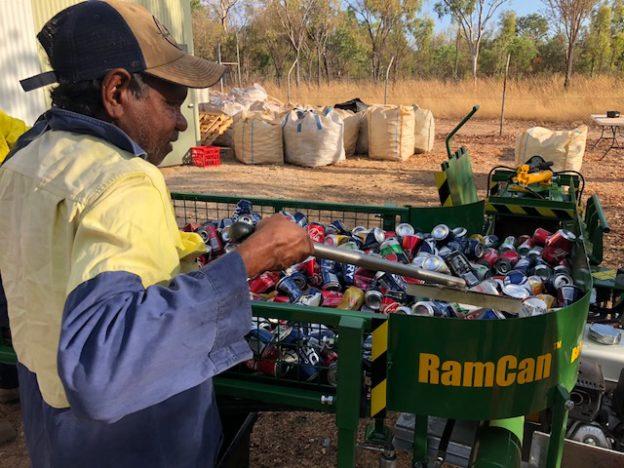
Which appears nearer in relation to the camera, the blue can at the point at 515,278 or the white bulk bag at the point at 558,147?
the blue can at the point at 515,278

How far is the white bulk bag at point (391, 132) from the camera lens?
1066 cm

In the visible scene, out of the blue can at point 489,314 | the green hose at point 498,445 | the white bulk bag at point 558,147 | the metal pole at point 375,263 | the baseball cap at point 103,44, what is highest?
the baseball cap at point 103,44

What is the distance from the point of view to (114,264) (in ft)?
3.05

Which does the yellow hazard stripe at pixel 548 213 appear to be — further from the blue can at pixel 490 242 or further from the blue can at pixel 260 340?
the blue can at pixel 260 340

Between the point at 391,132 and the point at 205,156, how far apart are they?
3539 millimetres

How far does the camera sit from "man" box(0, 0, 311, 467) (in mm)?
902

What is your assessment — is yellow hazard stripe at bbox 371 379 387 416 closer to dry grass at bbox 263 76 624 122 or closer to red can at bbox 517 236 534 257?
red can at bbox 517 236 534 257

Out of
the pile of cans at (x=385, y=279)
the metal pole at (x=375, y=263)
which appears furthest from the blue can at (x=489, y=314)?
the metal pole at (x=375, y=263)

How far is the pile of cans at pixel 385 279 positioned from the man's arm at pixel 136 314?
71 centimetres

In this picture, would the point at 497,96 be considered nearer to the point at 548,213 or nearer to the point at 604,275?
the point at 548,213

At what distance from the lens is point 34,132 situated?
4.28 feet

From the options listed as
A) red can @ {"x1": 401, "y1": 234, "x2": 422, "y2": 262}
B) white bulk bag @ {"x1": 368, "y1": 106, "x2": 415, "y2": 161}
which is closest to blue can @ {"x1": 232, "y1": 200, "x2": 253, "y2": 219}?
red can @ {"x1": 401, "y1": 234, "x2": 422, "y2": 262}

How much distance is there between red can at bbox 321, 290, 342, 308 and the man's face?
1173 millimetres

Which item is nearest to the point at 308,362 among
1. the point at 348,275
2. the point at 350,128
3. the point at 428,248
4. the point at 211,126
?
the point at 348,275
